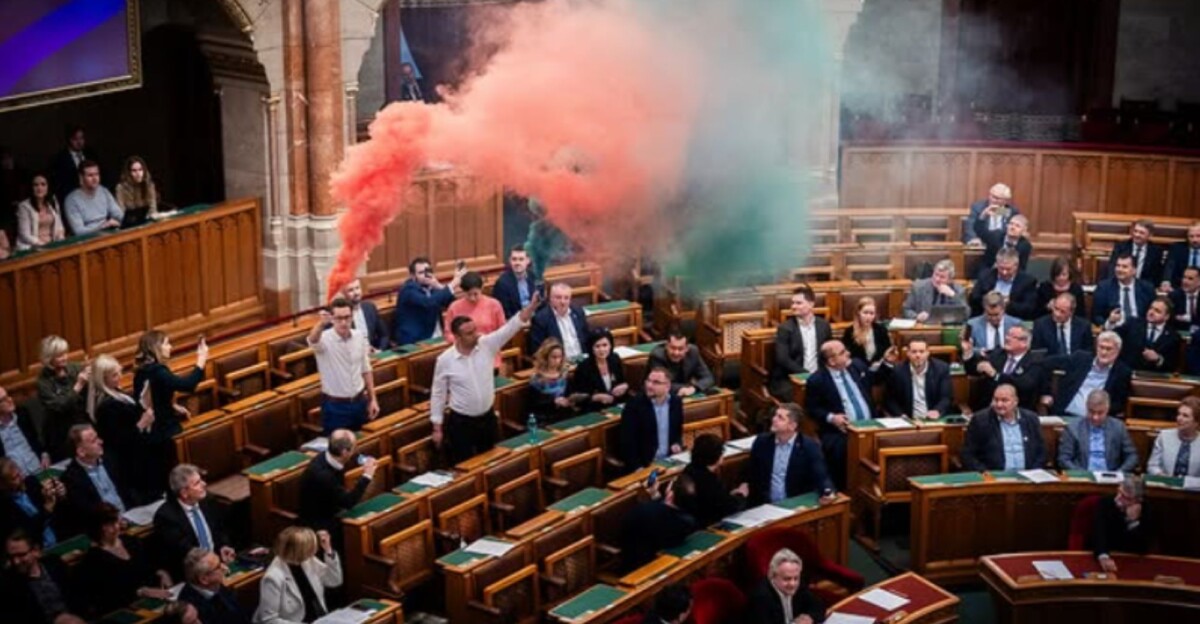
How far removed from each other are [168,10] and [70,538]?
6.71 meters

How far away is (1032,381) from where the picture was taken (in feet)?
46.2

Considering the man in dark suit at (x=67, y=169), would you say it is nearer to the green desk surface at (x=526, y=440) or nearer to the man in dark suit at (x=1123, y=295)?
the green desk surface at (x=526, y=440)

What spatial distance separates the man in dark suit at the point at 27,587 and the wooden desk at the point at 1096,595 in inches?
215

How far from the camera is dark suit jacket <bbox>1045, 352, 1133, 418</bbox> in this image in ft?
46.1

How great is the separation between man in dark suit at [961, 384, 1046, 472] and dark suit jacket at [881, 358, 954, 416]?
794 mm

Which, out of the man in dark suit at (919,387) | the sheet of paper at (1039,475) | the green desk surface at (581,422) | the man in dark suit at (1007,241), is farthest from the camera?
the man in dark suit at (1007,241)

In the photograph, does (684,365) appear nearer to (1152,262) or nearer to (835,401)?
(835,401)

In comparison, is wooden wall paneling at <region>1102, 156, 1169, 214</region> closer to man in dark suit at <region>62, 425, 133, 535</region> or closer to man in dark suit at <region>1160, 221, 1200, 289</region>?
man in dark suit at <region>1160, 221, 1200, 289</region>

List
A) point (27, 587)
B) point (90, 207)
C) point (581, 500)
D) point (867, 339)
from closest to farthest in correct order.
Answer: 1. point (27, 587)
2. point (581, 500)
3. point (867, 339)
4. point (90, 207)

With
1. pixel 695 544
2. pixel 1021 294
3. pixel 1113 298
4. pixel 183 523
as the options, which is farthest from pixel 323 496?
pixel 1113 298

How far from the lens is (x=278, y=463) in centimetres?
1245

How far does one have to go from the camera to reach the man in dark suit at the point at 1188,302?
15.7m

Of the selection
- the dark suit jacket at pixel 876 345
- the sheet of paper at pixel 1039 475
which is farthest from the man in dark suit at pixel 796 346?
the sheet of paper at pixel 1039 475

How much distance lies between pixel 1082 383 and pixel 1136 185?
22.9 ft
